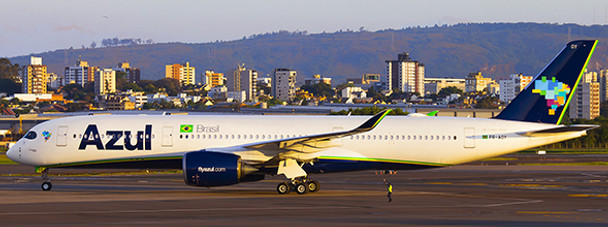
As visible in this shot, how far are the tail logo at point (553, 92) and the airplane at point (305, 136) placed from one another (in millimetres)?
45

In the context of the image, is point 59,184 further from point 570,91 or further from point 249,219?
point 570,91

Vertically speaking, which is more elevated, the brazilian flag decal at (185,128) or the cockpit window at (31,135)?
Answer: the brazilian flag decal at (185,128)

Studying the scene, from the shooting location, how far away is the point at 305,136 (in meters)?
36.3

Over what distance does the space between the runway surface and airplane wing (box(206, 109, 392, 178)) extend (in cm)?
134

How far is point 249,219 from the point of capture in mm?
27578

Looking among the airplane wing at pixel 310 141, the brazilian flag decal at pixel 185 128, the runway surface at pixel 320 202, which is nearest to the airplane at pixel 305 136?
the brazilian flag decal at pixel 185 128

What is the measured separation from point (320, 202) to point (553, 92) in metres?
12.8

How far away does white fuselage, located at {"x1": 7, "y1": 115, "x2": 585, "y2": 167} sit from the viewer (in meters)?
37.2

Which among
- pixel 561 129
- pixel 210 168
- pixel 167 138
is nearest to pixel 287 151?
pixel 210 168

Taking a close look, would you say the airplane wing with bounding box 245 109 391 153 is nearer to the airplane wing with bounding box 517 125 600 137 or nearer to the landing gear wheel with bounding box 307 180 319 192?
the landing gear wheel with bounding box 307 180 319 192

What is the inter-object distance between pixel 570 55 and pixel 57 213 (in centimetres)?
2337

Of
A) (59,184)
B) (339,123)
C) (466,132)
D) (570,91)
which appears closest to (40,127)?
(59,184)

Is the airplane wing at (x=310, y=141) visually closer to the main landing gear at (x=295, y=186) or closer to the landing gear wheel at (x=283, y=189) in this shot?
the main landing gear at (x=295, y=186)

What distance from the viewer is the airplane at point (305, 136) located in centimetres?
3691
